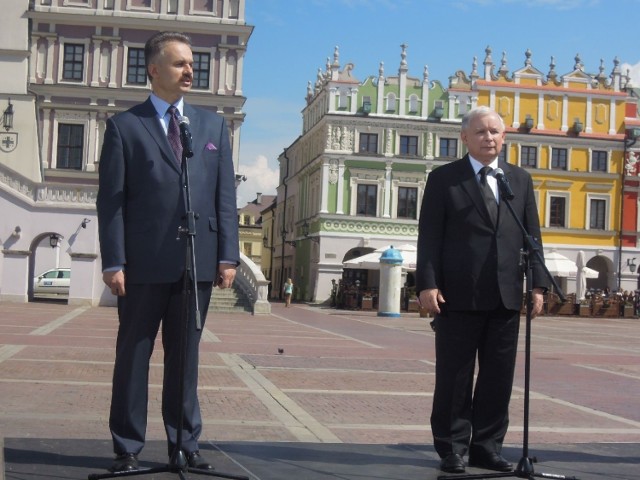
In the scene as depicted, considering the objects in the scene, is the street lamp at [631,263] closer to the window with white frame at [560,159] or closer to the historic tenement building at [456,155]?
the historic tenement building at [456,155]

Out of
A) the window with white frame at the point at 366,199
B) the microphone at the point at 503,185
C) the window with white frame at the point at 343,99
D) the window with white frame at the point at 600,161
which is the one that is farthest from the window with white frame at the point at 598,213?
the microphone at the point at 503,185

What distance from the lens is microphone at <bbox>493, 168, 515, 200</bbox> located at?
224 inches

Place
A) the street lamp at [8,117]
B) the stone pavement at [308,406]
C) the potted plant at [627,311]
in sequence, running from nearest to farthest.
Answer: the stone pavement at [308,406], the street lamp at [8,117], the potted plant at [627,311]

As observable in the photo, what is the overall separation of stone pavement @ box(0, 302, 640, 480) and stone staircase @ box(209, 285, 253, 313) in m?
14.9

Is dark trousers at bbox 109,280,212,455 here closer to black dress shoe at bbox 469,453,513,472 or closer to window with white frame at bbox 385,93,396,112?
black dress shoe at bbox 469,453,513,472

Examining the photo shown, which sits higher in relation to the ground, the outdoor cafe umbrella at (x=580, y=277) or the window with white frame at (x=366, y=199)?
the window with white frame at (x=366, y=199)

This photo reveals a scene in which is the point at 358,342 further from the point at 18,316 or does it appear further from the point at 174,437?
the point at 174,437

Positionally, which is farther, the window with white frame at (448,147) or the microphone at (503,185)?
the window with white frame at (448,147)

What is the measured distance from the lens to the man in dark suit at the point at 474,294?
5832 mm

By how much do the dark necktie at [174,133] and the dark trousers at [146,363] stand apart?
0.69m

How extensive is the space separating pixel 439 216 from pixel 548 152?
52.3 metres

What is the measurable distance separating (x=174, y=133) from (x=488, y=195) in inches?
74.0

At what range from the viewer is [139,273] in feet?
17.3

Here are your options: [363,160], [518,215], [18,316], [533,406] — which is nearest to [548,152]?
[363,160]
